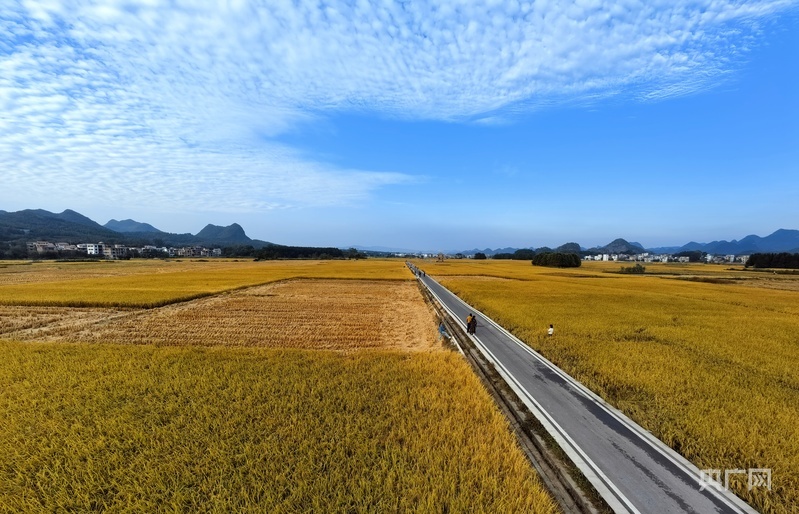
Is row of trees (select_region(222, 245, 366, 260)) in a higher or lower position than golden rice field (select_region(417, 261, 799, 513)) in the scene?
higher

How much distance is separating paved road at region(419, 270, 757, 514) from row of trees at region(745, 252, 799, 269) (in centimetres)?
13852

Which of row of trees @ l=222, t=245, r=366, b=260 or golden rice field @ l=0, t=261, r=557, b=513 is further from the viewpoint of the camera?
row of trees @ l=222, t=245, r=366, b=260

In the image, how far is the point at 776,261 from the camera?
328ft

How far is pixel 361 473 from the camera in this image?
647cm

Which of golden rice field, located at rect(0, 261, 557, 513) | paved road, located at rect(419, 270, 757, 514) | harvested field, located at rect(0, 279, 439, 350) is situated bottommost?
harvested field, located at rect(0, 279, 439, 350)

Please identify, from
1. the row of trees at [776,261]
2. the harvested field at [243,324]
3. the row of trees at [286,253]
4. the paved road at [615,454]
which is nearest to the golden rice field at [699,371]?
the paved road at [615,454]

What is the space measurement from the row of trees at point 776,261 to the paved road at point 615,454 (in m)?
139

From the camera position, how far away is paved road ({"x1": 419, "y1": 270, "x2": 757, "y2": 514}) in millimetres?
6086

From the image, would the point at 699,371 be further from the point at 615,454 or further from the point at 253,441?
the point at 253,441

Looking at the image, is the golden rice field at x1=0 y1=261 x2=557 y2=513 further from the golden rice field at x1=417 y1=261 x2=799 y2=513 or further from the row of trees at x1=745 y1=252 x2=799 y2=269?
the row of trees at x1=745 y1=252 x2=799 y2=269

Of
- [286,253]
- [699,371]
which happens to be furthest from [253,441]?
[286,253]

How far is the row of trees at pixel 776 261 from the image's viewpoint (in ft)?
321

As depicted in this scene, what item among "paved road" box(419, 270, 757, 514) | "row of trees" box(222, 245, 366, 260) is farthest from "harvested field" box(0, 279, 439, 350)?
"row of trees" box(222, 245, 366, 260)

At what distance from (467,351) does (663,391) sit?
7.37m
